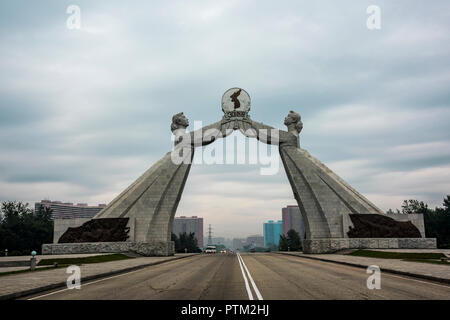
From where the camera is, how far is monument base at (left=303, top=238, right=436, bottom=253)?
33.1 meters

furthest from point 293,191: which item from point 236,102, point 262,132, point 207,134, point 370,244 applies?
point 236,102

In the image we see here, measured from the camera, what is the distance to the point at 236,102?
136 feet

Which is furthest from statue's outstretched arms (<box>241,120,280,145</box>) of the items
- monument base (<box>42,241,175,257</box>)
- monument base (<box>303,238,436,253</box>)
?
monument base (<box>42,241,175,257</box>)

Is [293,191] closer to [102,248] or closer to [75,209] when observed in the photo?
[102,248]

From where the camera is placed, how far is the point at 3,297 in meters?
8.84

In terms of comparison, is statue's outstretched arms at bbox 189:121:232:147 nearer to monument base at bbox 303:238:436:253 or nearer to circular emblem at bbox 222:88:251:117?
circular emblem at bbox 222:88:251:117

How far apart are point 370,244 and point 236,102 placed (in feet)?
66.2

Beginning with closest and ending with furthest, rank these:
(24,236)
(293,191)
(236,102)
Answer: (293,191) → (236,102) → (24,236)

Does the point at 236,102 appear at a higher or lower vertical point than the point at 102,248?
higher

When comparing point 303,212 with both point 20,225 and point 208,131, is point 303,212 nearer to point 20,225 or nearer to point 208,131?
point 208,131

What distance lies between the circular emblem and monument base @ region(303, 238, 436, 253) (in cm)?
1638

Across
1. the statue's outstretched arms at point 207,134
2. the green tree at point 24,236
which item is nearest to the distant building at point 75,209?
the green tree at point 24,236

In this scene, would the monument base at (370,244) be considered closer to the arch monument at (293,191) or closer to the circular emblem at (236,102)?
the arch monument at (293,191)

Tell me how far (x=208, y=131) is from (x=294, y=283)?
30299 mm
